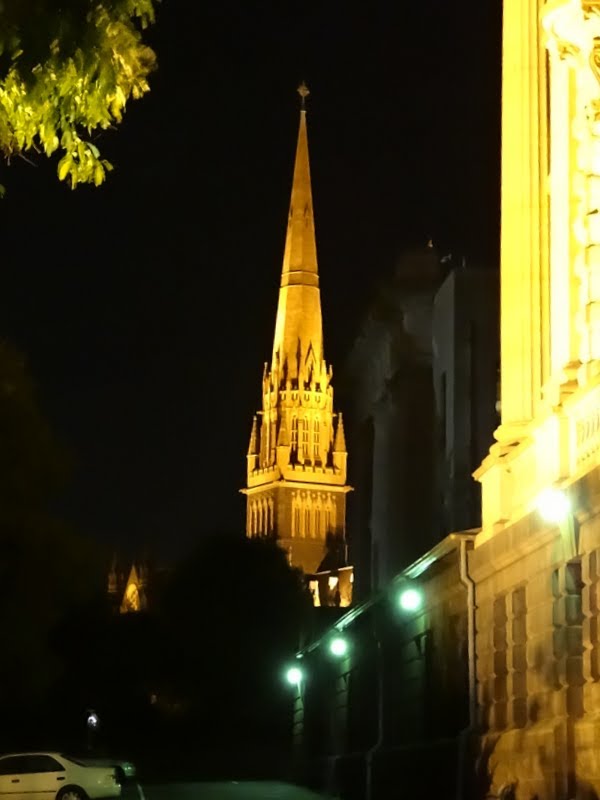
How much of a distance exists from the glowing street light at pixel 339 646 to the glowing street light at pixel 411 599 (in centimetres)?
892

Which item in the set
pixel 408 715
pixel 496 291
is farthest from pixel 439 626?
pixel 496 291

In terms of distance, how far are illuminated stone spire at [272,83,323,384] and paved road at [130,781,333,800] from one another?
105 metres

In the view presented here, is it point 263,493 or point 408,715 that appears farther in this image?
point 263,493

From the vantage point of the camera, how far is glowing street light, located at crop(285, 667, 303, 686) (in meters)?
49.0

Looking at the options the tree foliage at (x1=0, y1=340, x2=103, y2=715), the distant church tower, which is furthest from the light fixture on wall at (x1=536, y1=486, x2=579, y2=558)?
the distant church tower

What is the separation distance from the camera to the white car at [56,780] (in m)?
30.1

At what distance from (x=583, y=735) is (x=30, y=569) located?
13.9 meters

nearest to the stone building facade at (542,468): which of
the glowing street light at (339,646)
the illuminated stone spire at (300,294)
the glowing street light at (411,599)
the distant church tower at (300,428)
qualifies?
the glowing street light at (411,599)

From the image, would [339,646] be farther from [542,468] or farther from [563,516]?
[563,516]

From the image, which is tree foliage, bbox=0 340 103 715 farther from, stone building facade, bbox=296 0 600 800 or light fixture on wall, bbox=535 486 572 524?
light fixture on wall, bbox=535 486 572 524

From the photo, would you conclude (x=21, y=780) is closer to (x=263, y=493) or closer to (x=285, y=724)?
(x=285, y=724)

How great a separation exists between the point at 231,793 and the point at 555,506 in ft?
71.0

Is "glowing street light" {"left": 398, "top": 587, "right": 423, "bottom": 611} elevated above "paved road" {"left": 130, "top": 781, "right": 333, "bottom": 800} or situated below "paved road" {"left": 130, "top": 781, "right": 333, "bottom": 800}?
above

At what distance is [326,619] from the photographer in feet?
215
